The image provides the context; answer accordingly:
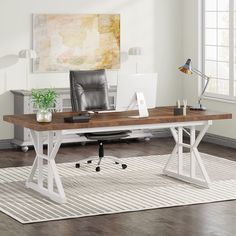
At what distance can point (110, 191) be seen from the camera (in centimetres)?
712

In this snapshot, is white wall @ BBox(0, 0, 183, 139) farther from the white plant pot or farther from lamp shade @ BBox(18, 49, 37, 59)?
the white plant pot

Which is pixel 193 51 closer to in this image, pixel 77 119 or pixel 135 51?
pixel 135 51

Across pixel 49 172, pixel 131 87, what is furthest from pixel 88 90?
pixel 49 172

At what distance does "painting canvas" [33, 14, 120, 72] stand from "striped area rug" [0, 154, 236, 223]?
6.24ft

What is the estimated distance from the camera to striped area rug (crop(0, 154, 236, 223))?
6.43 meters

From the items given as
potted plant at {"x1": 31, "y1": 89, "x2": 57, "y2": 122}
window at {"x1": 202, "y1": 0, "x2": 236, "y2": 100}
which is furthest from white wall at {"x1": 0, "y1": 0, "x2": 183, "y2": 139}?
potted plant at {"x1": 31, "y1": 89, "x2": 57, "y2": 122}

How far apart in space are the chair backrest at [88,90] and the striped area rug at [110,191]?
→ 712 millimetres

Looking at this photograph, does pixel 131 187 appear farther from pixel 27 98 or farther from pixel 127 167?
pixel 27 98

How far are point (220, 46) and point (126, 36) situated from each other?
1325 mm

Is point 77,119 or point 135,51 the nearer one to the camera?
point 77,119

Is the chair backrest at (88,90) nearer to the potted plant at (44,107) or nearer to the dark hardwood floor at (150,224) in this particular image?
the potted plant at (44,107)

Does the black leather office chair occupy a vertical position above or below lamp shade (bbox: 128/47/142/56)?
below

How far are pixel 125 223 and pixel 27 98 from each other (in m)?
3.76

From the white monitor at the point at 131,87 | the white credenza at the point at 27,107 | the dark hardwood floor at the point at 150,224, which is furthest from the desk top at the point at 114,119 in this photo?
the white credenza at the point at 27,107
